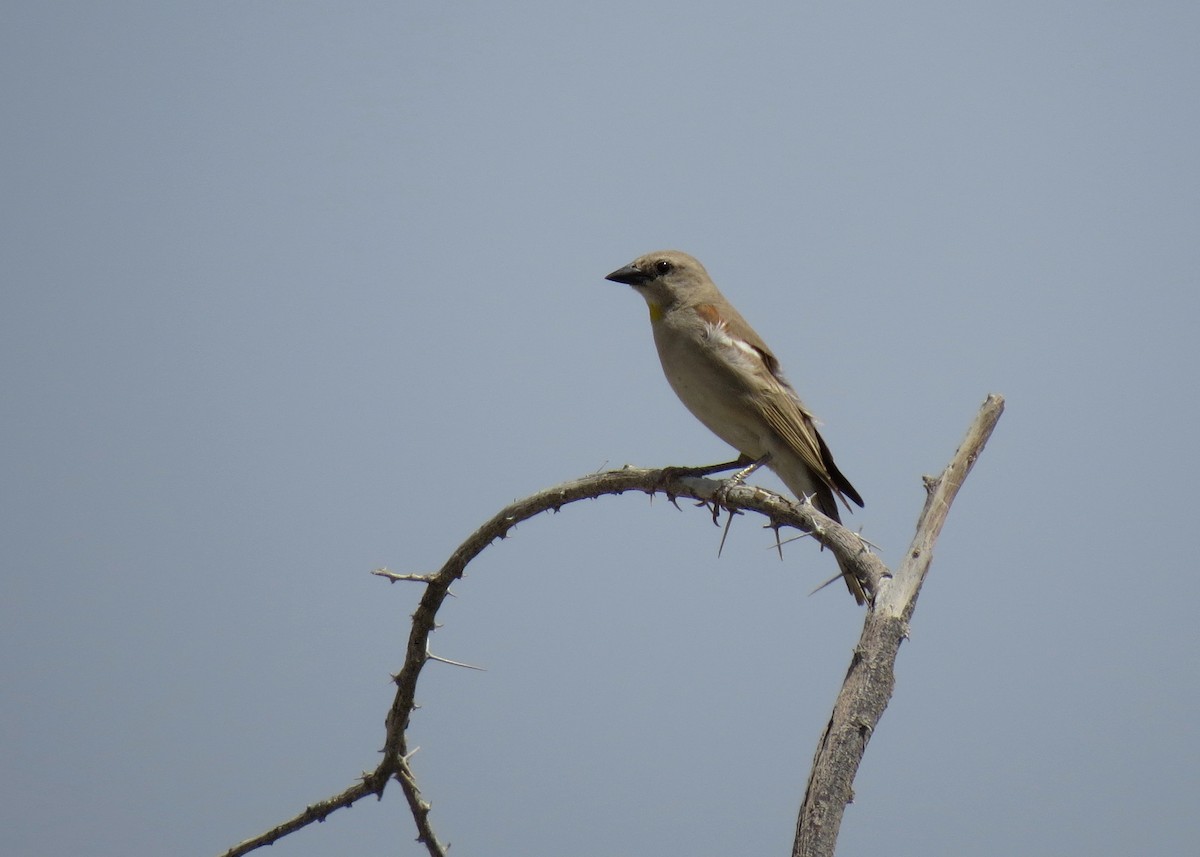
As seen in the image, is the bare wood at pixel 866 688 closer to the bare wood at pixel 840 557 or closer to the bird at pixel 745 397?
the bare wood at pixel 840 557

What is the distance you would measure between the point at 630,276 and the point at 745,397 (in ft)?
3.61

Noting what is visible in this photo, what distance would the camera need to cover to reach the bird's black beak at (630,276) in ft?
20.0

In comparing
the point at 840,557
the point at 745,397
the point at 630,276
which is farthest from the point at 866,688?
the point at 630,276

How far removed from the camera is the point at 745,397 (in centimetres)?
545

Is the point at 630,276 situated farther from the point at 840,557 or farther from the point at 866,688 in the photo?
the point at 866,688

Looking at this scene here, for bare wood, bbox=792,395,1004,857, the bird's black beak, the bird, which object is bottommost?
bare wood, bbox=792,395,1004,857

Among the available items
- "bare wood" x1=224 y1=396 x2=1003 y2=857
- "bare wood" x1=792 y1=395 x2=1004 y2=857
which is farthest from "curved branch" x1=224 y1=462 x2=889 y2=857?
"bare wood" x1=792 y1=395 x2=1004 y2=857

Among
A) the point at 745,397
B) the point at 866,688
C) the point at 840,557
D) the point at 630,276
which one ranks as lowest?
the point at 866,688

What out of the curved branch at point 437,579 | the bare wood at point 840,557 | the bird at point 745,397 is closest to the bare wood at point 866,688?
the bare wood at point 840,557

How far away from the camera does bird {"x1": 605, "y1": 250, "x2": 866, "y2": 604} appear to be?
548 centimetres

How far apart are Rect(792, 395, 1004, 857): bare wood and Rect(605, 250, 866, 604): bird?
1626mm

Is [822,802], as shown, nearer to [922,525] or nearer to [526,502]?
[922,525]

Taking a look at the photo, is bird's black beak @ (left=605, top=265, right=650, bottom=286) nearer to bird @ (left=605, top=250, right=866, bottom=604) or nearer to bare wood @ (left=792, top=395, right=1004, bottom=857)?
bird @ (left=605, top=250, right=866, bottom=604)

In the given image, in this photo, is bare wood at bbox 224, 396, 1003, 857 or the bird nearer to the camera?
bare wood at bbox 224, 396, 1003, 857
